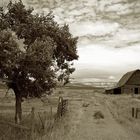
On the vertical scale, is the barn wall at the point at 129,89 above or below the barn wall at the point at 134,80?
below

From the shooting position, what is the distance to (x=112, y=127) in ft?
64.4

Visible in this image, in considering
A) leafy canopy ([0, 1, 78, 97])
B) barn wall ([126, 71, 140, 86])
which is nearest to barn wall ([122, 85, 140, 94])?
barn wall ([126, 71, 140, 86])

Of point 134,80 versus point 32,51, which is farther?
point 134,80

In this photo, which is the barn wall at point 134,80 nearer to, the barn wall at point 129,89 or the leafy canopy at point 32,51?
the barn wall at point 129,89

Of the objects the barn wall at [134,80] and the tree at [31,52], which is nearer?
the tree at [31,52]

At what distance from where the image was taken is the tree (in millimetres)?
16641

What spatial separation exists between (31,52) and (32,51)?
20 cm

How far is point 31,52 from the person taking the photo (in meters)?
16.8

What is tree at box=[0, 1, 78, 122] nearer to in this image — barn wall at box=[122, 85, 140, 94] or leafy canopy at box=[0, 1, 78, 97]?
leafy canopy at box=[0, 1, 78, 97]

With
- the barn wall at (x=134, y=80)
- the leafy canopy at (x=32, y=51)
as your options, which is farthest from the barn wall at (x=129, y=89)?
the leafy canopy at (x=32, y=51)

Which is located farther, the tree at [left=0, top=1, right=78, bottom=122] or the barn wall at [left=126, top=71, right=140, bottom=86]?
the barn wall at [left=126, top=71, right=140, bottom=86]

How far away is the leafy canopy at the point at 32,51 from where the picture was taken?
16.6 m

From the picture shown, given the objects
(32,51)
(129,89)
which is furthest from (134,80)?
(32,51)

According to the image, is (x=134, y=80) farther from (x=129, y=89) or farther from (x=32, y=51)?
(x=32, y=51)
